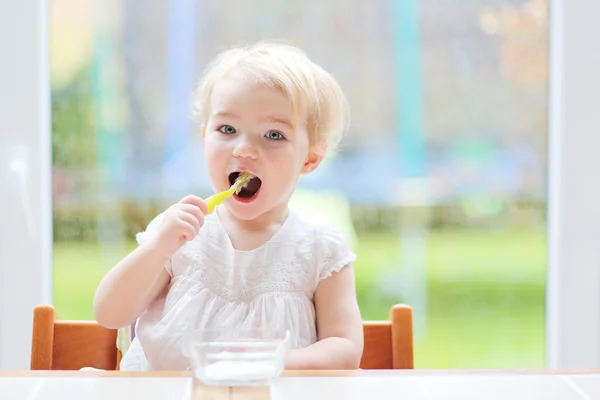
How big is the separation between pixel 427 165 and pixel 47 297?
0.93 meters

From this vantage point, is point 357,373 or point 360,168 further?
point 360,168

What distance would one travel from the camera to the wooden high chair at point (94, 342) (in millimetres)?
1142

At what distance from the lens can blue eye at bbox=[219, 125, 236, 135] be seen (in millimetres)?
1188

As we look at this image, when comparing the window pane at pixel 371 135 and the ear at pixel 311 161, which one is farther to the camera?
the window pane at pixel 371 135

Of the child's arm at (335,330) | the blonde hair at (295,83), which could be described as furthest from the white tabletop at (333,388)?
the blonde hair at (295,83)

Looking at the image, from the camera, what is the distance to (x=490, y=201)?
2.00 meters

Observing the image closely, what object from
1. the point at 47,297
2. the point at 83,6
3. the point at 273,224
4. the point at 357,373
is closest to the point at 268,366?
the point at 357,373

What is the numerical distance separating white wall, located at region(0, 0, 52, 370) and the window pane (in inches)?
3.4

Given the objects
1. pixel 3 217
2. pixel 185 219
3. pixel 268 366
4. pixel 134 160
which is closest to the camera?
pixel 268 366

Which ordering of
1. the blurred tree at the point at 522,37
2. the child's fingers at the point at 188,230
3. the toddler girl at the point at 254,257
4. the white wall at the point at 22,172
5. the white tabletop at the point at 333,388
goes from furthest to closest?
the blurred tree at the point at 522,37 < the white wall at the point at 22,172 < the toddler girl at the point at 254,257 < the child's fingers at the point at 188,230 < the white tabletop at the point at 333,388

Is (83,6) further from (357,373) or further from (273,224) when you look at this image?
(357,373)

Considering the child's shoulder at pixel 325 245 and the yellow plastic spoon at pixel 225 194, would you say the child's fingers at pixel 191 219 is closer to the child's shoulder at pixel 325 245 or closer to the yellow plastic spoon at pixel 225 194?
the yellow plastic spoon at pixel 225 194

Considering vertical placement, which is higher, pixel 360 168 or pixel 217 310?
pixel 360 168

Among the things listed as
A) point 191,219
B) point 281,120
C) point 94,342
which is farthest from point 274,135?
point 94,342
